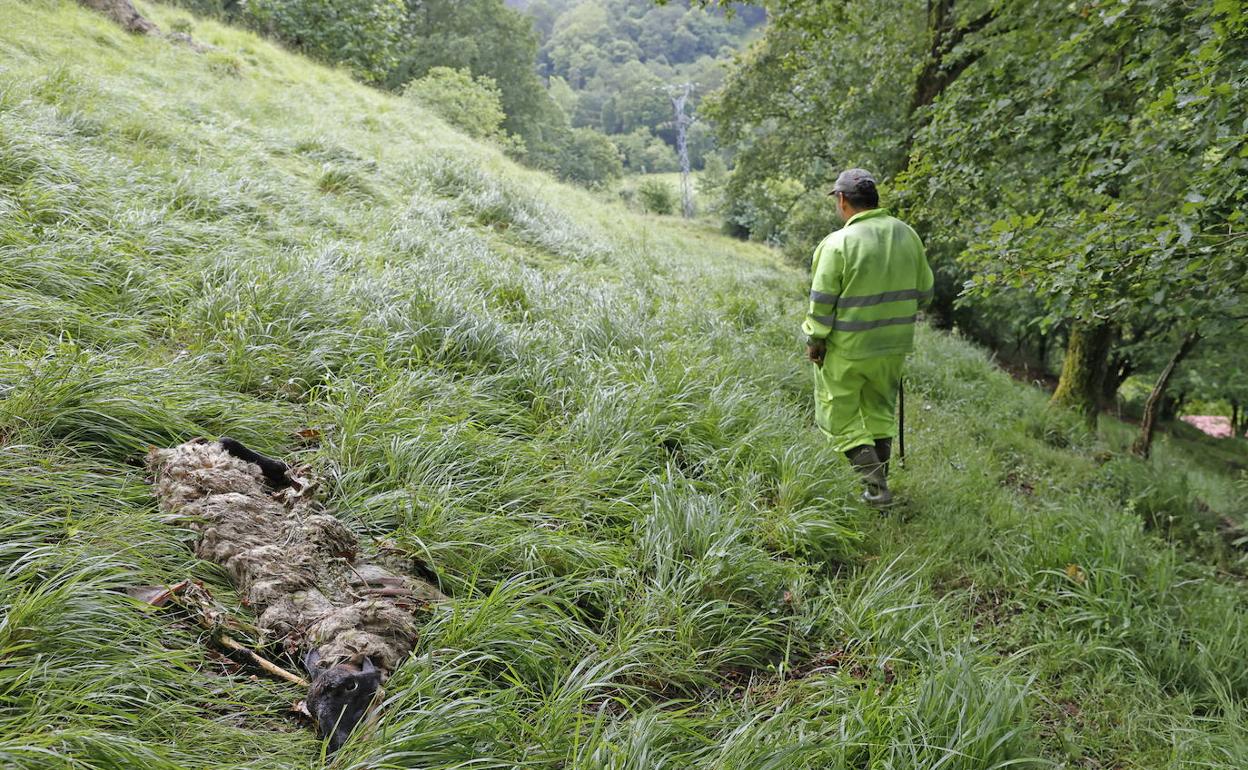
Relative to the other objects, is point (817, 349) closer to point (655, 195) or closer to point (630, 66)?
point (655, 195)

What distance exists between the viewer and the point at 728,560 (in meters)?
2.67

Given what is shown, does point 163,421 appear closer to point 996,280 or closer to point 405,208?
point 996,280

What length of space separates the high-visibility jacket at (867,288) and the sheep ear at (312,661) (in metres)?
3.06

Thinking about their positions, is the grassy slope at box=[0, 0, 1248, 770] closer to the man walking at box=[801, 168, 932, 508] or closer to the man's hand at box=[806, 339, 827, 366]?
the man walking at box=[801, 168, 932, 508]

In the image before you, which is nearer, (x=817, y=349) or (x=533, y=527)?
(x=533, y=527)

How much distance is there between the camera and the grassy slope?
175 centimetres

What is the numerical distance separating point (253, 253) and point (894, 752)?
5012 millimetres

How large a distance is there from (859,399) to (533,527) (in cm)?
230

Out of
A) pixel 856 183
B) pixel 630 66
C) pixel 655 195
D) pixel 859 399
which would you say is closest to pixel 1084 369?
pixel 859 399

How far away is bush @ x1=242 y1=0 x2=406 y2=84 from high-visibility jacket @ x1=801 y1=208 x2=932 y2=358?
17.8 m

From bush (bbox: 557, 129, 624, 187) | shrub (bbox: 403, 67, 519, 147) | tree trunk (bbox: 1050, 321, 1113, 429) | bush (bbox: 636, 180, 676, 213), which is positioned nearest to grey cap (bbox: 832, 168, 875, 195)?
tree trunk (bbox: 1050, 321, 1113, 429)

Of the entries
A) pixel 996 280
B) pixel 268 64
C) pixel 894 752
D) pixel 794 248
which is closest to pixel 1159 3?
pixel 996 280

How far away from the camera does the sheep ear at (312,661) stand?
179 centimetres

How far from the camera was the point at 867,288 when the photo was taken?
12.0 feet
